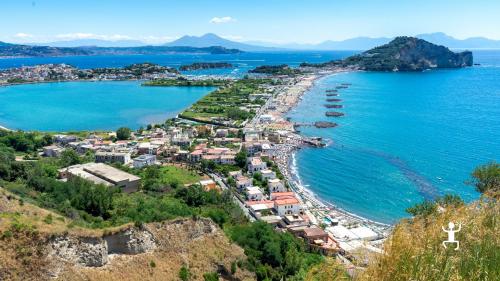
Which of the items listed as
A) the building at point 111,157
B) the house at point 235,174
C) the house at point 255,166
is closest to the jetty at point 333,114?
the house at point 255,166

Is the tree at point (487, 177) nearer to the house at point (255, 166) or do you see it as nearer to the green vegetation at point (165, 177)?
the house at point (255, 166)

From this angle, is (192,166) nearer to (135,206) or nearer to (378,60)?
(135,206)

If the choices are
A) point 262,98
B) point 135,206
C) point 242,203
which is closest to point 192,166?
point 242,203

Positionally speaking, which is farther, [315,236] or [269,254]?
[315,236]

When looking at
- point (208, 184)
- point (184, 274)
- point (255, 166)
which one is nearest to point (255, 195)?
point (208, 184)

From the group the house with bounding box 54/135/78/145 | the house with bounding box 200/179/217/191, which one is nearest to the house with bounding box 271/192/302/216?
the house with bounding box 200/179/217/191

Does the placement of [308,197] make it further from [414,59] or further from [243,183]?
[414,59]
